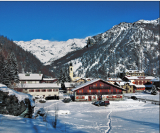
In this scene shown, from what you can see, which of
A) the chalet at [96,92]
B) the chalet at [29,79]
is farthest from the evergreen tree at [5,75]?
the chalet at [29,79]

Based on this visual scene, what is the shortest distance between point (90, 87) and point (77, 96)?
4960 mm

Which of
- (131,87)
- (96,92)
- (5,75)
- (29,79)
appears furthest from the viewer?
(131,87)

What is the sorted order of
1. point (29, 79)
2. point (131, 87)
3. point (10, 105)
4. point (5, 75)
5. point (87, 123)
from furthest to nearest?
point (131, 87) → point (29, 79) → point (5, 75) → point (87, 123) → point (10, 105)

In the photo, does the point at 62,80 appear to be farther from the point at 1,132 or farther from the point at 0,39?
the point at 0,39

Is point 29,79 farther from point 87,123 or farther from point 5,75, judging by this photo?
point 87,123

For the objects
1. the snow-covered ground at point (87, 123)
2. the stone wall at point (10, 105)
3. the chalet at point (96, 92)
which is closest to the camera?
the snow-covered ground at point (87, 123)

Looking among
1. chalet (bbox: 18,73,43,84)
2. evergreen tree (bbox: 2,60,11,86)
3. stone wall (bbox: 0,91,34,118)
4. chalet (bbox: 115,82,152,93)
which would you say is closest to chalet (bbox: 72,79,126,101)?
evergreen tree (bbox: 2,60,11,86)

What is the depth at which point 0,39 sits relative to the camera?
17288cm

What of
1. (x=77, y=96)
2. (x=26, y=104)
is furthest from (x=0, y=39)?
(x=26, y=104)

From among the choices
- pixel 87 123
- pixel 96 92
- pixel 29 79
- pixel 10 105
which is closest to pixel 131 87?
pixel 96 92

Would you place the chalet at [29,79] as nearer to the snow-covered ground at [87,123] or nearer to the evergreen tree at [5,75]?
the evergreen tree at [5,75]

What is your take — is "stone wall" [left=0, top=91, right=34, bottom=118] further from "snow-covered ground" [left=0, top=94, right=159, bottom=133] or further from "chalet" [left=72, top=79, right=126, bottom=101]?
"chalet" [left=72, top=79, right=126, bottom=101]

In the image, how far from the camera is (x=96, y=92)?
47.7 metres

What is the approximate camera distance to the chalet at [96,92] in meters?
46.4
